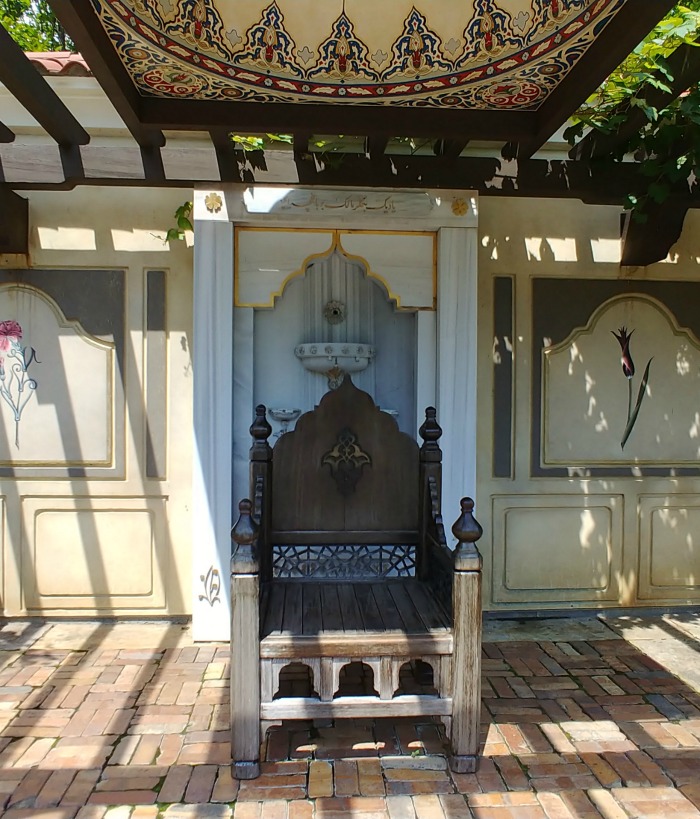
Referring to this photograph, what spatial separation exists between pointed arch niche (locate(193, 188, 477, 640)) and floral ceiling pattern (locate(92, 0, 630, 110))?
783 millimetres

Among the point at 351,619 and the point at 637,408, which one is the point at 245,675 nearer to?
the point at 351,619

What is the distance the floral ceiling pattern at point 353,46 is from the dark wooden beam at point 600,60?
0.11 ft

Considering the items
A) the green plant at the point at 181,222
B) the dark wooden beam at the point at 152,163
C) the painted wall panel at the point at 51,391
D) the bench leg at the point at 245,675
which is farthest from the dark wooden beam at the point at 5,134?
the bench leg at the point at 245,675

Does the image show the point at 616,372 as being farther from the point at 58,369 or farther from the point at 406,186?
the point at 58,369

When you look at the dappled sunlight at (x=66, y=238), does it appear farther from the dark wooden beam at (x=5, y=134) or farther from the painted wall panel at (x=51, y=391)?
the dark wooden beam at (x=5, y=134)

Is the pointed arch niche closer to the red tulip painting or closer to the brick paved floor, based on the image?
the brick paved floor

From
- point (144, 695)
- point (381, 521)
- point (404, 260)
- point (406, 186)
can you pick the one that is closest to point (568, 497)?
point (381, 521)

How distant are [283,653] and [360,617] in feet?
1.26

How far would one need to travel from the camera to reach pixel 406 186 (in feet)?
11.3

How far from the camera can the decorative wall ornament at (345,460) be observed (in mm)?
3111

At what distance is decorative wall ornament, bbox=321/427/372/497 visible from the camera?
3111 millimetres

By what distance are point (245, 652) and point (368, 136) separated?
2306 millimetres

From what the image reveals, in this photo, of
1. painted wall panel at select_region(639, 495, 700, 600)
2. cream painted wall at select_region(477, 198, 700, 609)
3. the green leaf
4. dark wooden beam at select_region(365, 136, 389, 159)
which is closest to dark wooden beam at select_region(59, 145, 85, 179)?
dark wooden beam at select_region(365, 136, 389, 159)

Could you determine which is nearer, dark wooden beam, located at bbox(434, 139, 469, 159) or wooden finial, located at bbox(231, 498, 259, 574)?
wooden finial, located at bbox(231, 498, 259, 574)
